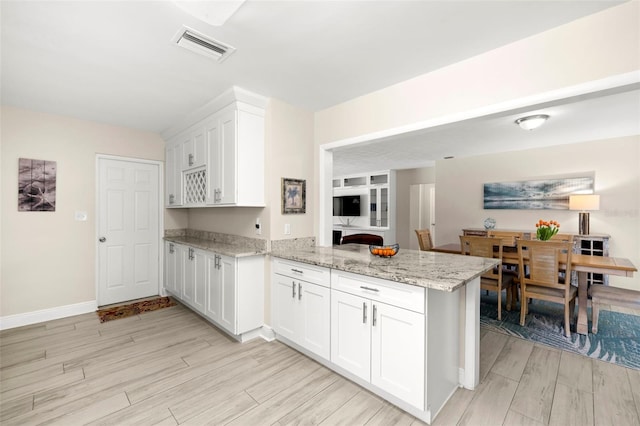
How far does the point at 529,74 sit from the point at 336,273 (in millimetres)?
1896

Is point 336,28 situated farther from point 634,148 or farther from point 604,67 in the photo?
point 634,148

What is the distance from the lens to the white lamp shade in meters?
4.32

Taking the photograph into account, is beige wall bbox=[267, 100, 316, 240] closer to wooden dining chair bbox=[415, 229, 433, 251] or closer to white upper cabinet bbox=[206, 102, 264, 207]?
white upper cabinet bbox=[206, 102, 264, 207]

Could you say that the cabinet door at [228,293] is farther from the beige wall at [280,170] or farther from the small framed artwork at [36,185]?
the small framed artwork at [36,185]

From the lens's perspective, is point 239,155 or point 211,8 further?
point 239,155

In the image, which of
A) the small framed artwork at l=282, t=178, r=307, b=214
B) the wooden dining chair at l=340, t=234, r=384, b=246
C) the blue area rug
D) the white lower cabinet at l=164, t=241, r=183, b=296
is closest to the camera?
the blue area rug

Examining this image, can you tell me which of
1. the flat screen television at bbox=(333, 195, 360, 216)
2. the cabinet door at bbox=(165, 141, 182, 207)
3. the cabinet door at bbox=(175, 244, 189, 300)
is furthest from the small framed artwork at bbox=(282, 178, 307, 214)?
the flat screen television at bbox=(333, 195, 360, 216)

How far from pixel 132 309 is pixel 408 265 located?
361cm

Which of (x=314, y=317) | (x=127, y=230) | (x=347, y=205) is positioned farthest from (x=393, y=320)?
(x=347, y=205)

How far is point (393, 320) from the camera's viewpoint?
6.13 feet

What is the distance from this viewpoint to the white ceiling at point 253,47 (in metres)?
1.62

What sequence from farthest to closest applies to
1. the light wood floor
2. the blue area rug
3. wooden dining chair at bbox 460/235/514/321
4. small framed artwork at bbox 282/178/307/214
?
wooden dining chair at bbox 460/235/514/321
small framed artwork at bbox 282/178/307/214
the blue area rug
the light wood floor

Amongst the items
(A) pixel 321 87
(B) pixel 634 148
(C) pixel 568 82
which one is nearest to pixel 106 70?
(A) pixel 321 87

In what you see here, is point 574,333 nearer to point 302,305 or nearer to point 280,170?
point 302,305
